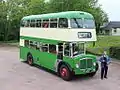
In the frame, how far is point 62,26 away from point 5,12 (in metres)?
28.6

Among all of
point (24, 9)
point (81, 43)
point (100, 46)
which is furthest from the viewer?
point (24, 9)

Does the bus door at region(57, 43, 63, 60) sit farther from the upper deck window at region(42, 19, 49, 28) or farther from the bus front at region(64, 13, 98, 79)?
the upper deck window at region(42, 19, 49, 28)

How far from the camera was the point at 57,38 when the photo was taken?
18.1 metres

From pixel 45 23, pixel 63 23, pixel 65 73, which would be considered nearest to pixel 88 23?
pixel 63 23

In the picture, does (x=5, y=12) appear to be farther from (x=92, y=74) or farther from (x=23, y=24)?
(x=92, y=74)

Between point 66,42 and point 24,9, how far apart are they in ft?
97.0

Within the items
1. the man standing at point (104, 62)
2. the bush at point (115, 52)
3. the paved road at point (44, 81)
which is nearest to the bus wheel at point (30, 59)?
the paved road at point (44, 81)

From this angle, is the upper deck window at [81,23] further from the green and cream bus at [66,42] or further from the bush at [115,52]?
the bush at [115,52]

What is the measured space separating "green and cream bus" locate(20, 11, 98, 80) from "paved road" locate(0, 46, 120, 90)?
0.58m

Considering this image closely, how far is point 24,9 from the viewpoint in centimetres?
4550

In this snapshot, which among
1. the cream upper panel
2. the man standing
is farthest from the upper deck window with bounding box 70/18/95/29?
the man standing

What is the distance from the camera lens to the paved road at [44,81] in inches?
602

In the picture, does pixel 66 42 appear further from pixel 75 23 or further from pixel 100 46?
pixel 100 46

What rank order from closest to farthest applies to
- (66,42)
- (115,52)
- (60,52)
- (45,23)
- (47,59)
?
1. (66,42)
2. (60,52)
3. (47,59)
4. (45,23)
5. (115,52)
